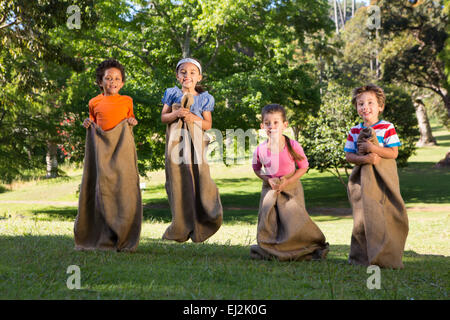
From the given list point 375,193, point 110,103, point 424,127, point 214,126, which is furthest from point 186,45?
point 424,127

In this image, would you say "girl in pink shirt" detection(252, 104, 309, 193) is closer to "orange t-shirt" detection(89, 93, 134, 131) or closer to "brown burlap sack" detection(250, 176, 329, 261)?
"brown burlap sack" detection(250, 176, 329, 261)

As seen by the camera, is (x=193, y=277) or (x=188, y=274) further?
(x=188, y=274)

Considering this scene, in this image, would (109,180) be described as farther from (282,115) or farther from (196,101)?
(282,115)

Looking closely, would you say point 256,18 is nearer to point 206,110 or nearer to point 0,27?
point 0,27

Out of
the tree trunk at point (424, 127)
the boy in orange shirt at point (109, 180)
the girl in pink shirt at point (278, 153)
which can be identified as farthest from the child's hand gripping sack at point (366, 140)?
the tree trunk at point (424, 127)

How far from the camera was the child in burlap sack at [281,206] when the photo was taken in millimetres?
5633

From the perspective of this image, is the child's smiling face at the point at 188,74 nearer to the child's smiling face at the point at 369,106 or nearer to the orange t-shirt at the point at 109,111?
the orange t-shirt at the point at 109,111

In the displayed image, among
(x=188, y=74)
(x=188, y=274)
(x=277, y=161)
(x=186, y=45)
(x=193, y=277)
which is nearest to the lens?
(x=193, y=277)

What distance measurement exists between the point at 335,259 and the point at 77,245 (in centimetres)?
306

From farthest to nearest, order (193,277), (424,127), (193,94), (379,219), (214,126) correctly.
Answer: (424,127) → (214,126) → (193,94) → (379,219) → (193,277)

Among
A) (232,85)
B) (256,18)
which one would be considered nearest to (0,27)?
(232,85)

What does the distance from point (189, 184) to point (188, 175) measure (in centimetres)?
11

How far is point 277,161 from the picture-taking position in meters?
5.87

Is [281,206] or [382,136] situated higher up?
[382,136]
